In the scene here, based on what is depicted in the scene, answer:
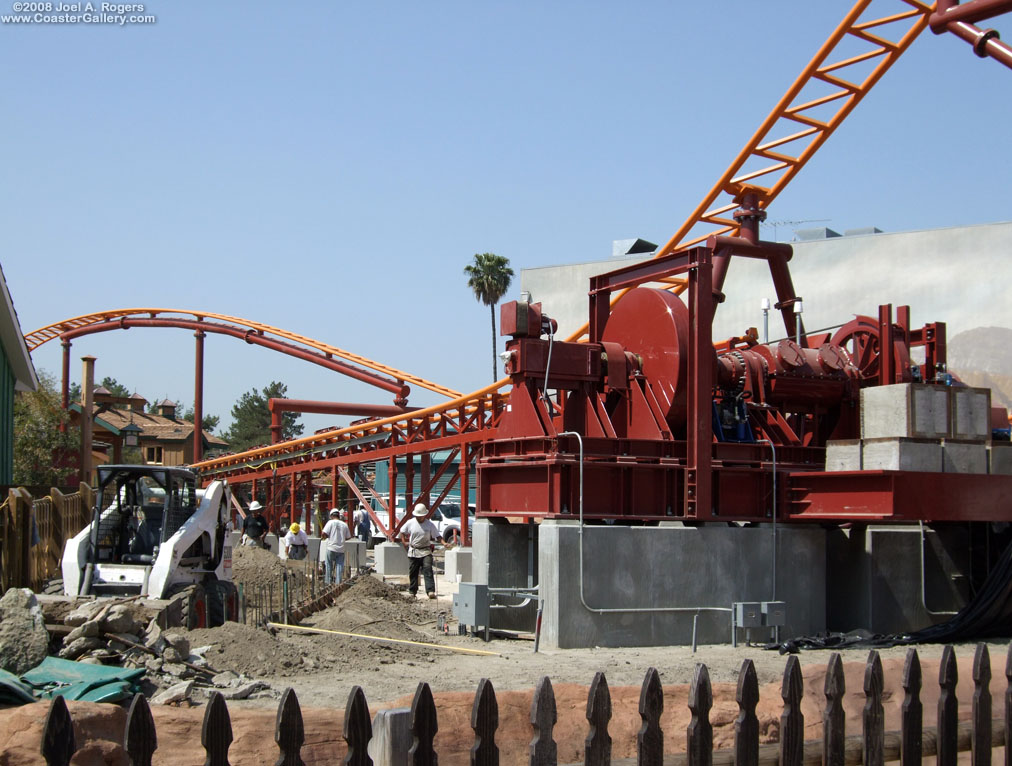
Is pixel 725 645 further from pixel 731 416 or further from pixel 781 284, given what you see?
pixel 781 284

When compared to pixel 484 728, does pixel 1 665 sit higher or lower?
lower

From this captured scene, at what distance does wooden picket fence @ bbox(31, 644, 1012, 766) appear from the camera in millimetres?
3748

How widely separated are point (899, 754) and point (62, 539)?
19.3 m

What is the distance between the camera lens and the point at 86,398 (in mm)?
28234

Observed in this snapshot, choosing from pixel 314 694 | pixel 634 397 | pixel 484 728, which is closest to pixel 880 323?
pixel 634 397

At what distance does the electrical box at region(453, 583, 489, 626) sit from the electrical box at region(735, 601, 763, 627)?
334cm

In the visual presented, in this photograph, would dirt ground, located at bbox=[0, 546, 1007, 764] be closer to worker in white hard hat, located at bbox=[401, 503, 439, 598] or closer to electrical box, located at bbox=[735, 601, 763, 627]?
electrical box, located at bbox=[735, 601, 763, 627]

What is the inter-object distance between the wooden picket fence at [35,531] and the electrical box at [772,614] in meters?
10.7

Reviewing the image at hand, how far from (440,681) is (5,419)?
18581 millimetres

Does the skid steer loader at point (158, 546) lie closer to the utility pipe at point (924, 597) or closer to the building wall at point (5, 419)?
the utility pipe at point (924, 597)

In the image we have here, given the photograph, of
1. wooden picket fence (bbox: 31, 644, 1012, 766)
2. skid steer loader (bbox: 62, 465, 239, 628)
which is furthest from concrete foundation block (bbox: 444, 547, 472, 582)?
wooden picket fence (bbox: 31, 644, 1012, 766)

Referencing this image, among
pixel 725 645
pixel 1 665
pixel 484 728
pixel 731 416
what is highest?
pixel 731 416

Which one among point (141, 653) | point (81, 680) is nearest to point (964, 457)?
point (141, 653)

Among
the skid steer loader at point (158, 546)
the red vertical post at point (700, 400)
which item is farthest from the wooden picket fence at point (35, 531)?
the red vertical post at point (700, 400)
